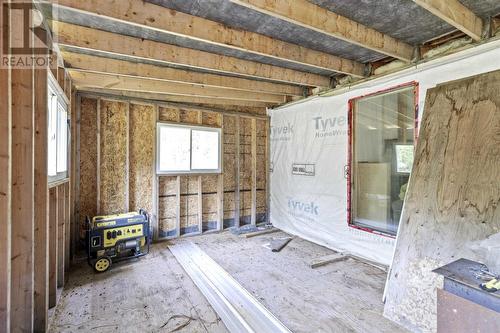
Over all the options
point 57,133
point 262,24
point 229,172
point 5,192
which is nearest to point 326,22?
point 262,24

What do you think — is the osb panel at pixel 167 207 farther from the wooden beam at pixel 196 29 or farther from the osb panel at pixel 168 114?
the wooden beam at pixel 196 29

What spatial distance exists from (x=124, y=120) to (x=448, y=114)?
417cm

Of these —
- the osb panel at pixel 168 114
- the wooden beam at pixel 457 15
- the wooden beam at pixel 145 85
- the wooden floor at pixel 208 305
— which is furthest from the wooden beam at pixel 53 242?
the wooden beam at pixel 457 15

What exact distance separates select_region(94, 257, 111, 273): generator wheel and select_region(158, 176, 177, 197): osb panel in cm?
140

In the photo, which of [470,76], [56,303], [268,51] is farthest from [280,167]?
[56,303]

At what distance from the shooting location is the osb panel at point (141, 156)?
13.3 ft

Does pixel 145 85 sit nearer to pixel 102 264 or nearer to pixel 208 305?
pixel 102 264

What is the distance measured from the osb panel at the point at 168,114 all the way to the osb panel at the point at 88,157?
93 centimetres

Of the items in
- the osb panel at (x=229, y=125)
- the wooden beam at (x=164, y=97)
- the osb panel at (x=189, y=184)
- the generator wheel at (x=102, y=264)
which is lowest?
the generator wheel at (x=102, y=264)

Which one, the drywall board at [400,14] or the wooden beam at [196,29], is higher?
the drywall board at [400,14]

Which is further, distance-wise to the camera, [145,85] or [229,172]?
[229,172]

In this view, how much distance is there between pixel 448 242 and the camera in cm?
199

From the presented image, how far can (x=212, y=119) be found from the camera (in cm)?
466

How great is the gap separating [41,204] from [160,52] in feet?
5.79
